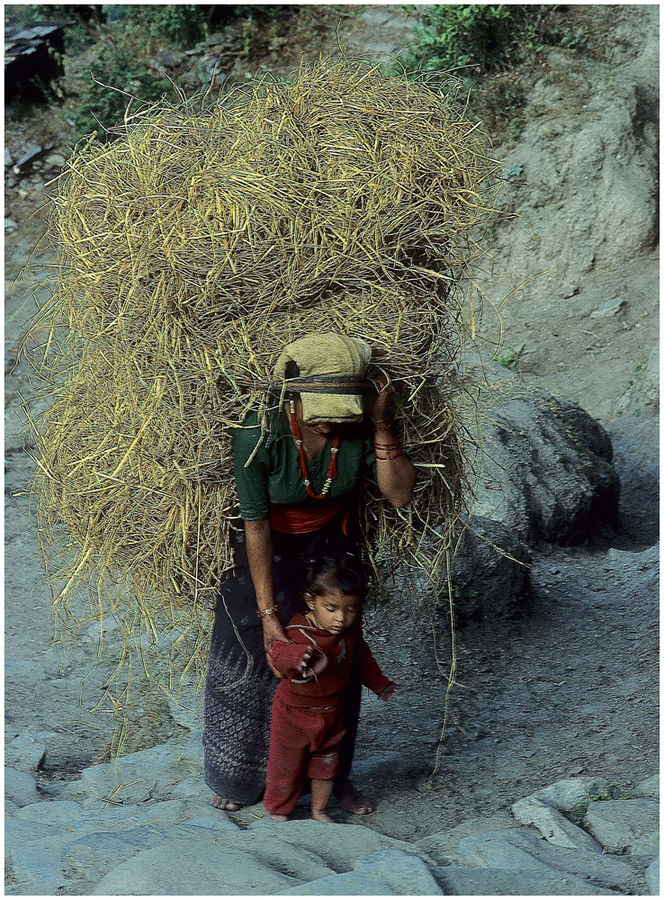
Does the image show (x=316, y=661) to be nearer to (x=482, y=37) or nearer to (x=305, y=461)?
(x=305, y=461)

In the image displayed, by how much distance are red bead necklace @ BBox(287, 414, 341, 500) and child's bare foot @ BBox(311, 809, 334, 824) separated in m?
1.17

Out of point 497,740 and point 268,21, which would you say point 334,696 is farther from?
point 268,21

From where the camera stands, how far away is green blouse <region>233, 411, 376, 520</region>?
2859 millimetres

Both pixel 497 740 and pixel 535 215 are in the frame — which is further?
pixel 535 215

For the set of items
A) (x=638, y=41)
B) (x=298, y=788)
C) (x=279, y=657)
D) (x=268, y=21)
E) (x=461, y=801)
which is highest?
(x=268, y=21)

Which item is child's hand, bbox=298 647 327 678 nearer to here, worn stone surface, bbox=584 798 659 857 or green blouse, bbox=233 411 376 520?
green blouse, bbox=233 411 376 520

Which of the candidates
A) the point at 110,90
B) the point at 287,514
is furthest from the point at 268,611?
the point at 110,90

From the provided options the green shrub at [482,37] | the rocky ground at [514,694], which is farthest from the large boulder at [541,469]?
the green shrub at [482,37]

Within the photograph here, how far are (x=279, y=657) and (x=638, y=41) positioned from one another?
27.7 feet

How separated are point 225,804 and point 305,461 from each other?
1.41 m

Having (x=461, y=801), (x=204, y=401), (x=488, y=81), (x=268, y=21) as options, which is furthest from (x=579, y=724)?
(x=268, y=21)

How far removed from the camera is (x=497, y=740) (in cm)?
405

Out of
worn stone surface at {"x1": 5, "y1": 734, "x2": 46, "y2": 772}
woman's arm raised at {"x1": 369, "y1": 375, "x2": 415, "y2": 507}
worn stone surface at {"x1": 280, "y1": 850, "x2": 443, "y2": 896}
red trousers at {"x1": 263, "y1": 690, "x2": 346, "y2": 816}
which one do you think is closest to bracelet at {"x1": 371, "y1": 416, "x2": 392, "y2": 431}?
woman's arm raised at {"x1": 369, "y1": 375, "x2": 415, "y2": 507}

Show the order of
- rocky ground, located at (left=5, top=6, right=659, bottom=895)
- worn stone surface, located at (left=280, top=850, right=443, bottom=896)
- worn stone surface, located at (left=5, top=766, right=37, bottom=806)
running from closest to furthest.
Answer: worn stone surface, located at (left=280, top=850, right=443, bottom=896) → rocky ground, located at (left=5, top=6, right=659, bottom=895) → worn stone surface, located at (left=5, top=766, right=37, bottom=806)
